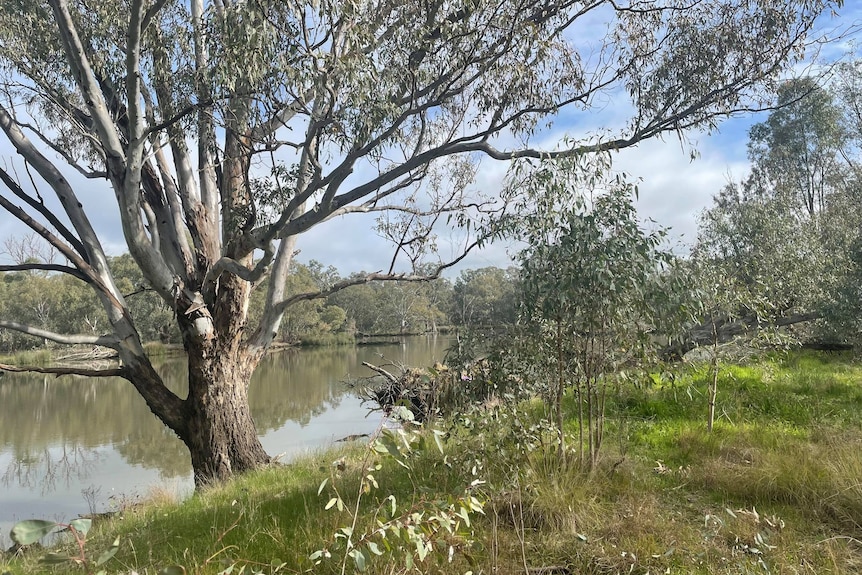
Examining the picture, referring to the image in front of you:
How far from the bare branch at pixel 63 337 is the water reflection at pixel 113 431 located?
9.26ft

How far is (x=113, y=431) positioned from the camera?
10391mm

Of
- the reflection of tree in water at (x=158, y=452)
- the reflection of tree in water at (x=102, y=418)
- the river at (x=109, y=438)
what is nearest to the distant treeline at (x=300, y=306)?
the reflection of tree in water at (x=102, y=418)

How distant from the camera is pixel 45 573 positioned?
107 inches

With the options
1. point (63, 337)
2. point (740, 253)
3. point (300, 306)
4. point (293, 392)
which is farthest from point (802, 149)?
point (300, 306)

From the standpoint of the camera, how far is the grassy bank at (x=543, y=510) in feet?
6.65

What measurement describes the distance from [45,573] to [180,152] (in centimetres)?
370

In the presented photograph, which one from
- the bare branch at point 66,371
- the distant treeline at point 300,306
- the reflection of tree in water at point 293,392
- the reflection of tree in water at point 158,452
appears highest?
the distant treeline at point 300,306

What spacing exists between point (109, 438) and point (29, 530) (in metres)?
10.6

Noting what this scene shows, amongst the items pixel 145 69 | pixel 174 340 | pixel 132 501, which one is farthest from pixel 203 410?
pixel 174 340

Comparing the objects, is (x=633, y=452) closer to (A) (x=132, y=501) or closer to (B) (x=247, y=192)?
(B) (x=247, y=192)

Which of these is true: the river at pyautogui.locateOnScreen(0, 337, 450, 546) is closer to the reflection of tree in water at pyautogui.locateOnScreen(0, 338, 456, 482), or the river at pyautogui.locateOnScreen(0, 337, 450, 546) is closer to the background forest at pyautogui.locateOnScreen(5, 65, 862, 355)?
the reflection of tree in water at pyautogui.locateOnScreen(0, 338, 456, 482)

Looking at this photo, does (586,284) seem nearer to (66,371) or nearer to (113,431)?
(66,371)

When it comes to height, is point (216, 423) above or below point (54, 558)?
below

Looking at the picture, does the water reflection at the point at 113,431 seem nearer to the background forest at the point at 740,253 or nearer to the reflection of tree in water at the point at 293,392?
the reflection of tree in water at the point at 293,392
